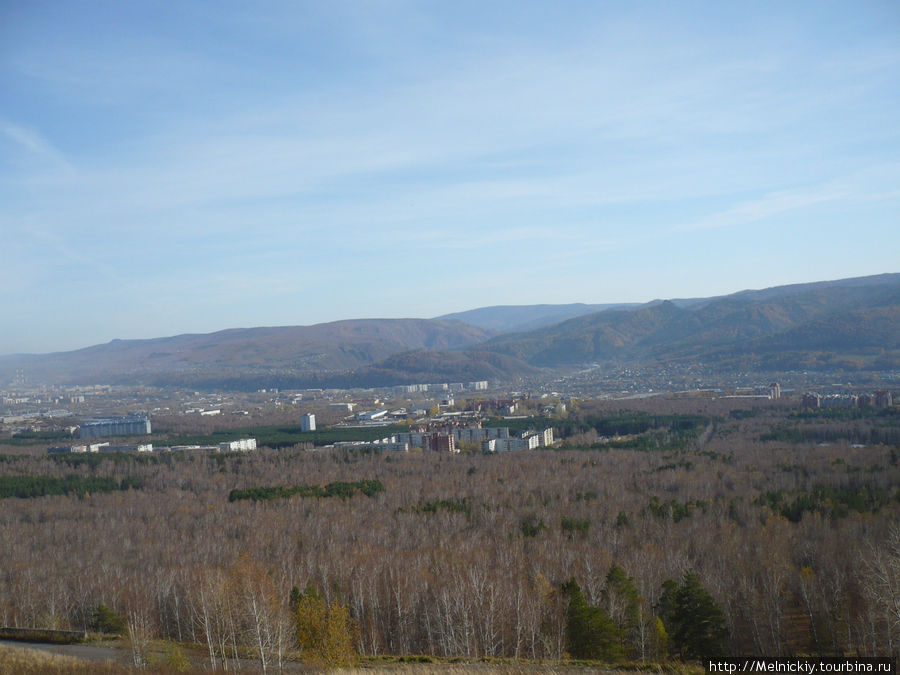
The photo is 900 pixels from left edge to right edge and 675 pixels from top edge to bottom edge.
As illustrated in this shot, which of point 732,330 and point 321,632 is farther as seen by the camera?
point 732,330

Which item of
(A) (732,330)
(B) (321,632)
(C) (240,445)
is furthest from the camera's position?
(A) (732,330)

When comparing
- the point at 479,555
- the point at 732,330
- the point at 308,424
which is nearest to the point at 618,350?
the point at 732,330

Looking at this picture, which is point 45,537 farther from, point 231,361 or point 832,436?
point 231,361

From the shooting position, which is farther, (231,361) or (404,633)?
(231,361)

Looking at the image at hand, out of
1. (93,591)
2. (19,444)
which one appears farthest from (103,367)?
(93,591)

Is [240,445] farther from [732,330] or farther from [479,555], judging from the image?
[732,330]

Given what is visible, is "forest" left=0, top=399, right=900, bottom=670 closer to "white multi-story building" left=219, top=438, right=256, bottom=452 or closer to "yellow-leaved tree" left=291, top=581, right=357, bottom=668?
"yellow-leaved tree" left=291, top=581, right=357, bottom=668

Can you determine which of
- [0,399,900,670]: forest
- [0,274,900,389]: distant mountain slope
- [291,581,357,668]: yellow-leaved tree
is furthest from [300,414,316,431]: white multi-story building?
[0,274,900,389]: distant mountain slope

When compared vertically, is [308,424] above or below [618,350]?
below
